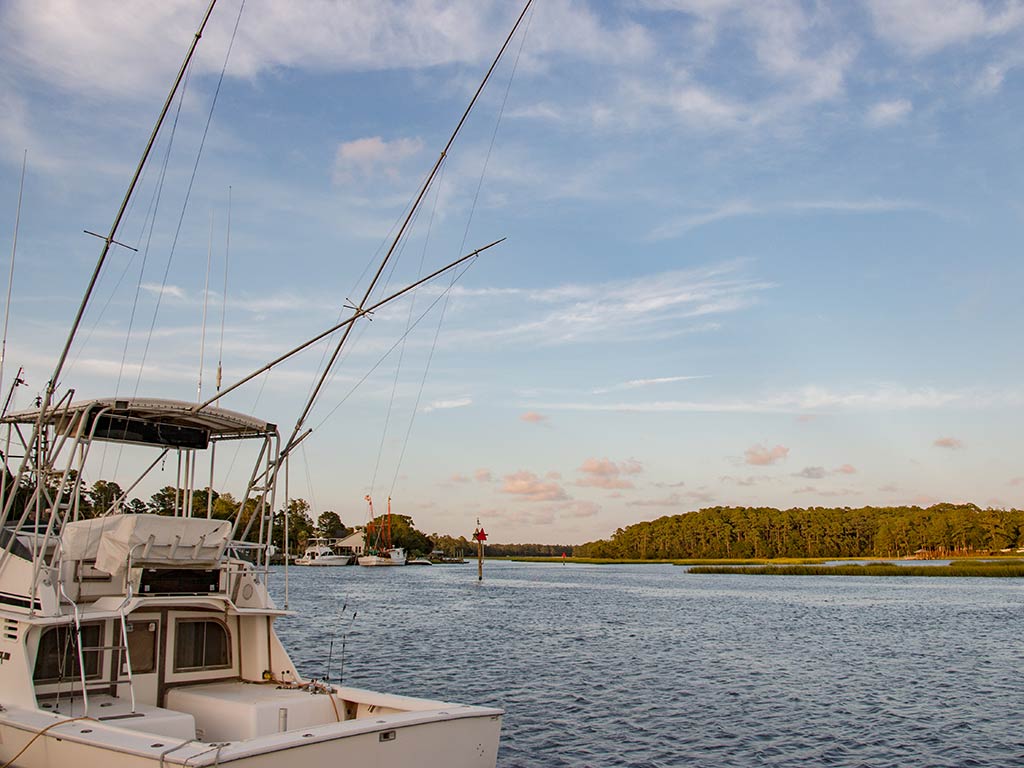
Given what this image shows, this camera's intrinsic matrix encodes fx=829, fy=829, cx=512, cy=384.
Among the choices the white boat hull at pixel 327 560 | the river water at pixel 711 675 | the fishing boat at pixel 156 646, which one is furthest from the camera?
the white boat hull at pixel 327 560

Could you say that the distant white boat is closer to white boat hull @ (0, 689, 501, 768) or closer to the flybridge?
the flybridge

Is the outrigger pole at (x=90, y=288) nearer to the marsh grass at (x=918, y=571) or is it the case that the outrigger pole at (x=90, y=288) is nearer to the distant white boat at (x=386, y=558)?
the marsh grass at (x=918, y=571)

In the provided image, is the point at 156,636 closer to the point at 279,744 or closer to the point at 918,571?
the point at 279,744

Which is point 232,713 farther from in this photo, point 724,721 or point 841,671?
point 841,671

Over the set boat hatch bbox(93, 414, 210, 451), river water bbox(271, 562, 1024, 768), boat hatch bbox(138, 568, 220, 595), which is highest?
boat hatch bbox(93, 414, 210, 451)

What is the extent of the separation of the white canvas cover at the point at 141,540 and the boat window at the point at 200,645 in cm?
113

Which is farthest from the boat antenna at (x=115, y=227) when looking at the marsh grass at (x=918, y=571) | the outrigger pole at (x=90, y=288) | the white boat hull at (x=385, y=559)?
the white boat hull at (x=385, y=559)

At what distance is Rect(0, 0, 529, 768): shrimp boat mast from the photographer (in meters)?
10.3

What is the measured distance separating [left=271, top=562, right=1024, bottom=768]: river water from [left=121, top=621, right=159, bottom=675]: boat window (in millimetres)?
7544

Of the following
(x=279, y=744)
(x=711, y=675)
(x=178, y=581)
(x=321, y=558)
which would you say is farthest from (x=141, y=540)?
(x=321, y=558)

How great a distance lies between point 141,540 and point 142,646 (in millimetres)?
1720

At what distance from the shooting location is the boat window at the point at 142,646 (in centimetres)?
1286

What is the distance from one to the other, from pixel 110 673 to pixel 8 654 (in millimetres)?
1429

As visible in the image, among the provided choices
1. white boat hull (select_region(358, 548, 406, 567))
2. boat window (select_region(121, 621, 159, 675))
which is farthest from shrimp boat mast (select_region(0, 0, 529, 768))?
white boat hull (select_region(358, 548, 406, 567))
